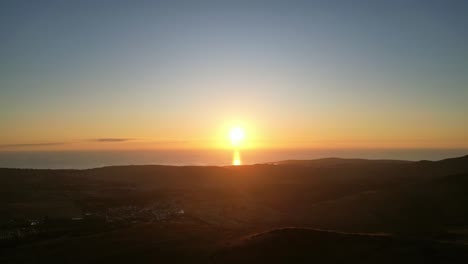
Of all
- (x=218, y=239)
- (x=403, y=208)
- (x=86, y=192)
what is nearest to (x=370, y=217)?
(x=403, y=208)

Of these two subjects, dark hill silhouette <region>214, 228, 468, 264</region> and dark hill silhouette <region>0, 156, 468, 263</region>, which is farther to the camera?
dark hill silhouette <region>0, 156, 468, 263</region>

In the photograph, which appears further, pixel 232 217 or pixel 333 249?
pixel 232 217

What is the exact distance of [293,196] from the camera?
51312 mm

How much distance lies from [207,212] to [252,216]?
4.46 metres

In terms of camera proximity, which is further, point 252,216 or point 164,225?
point 252,216

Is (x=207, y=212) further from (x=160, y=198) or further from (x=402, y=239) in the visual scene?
(x=402, y=239)

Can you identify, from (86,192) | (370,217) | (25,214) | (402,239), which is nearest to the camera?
(402,239)

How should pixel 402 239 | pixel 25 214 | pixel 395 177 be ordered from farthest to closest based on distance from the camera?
pixel 395 177 < pixel 25 214 < pixel 402 239

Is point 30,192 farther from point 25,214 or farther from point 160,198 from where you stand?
point 160,198

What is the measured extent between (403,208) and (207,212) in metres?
17.8

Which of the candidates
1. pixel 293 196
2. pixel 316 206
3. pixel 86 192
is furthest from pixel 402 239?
pixel 86 192

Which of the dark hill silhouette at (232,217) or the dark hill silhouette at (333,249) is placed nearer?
the dark hill silhouette at (333,249)

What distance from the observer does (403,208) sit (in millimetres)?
38688

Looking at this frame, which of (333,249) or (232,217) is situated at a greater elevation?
(333,249)
